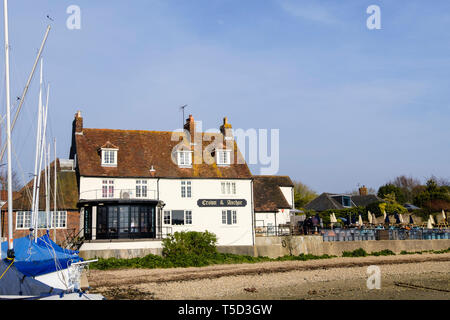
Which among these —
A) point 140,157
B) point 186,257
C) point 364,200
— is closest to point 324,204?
point 364,200

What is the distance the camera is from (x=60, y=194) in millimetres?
35781

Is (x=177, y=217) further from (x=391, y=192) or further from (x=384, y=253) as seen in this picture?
(x=391, y=192)

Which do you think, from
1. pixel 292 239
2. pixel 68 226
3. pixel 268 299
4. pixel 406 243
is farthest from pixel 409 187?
pixel 268 299

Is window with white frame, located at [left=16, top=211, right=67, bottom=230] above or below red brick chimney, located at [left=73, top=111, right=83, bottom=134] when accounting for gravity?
below

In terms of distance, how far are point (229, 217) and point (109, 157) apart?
34.8 feet

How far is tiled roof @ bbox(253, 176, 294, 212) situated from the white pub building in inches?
269

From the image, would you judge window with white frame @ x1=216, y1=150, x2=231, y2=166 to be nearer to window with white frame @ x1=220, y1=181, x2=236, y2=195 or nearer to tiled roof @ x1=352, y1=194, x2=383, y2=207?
window with white frame @ x1=220, y1=181, x2=236, y2=195

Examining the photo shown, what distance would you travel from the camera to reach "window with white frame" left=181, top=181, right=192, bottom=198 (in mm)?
37750

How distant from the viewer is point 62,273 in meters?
20.3

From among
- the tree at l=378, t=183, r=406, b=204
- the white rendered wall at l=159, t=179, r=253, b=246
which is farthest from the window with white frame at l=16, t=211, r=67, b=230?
the tree at l=378, t=183, r=406, b=204

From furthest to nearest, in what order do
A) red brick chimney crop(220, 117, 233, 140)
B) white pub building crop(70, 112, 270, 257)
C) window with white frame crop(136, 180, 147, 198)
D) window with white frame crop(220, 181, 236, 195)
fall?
red brick chimney crop(220, 117, 233, 140)
window with white frame crop(220, 181, 236, 195)
window with white frame crop(136, 180, 147, 198)
white pub building crop(70, 112, 270, 257)

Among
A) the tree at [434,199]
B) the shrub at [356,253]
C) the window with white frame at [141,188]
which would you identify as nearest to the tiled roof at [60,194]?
the window with white frame at [141,188]
